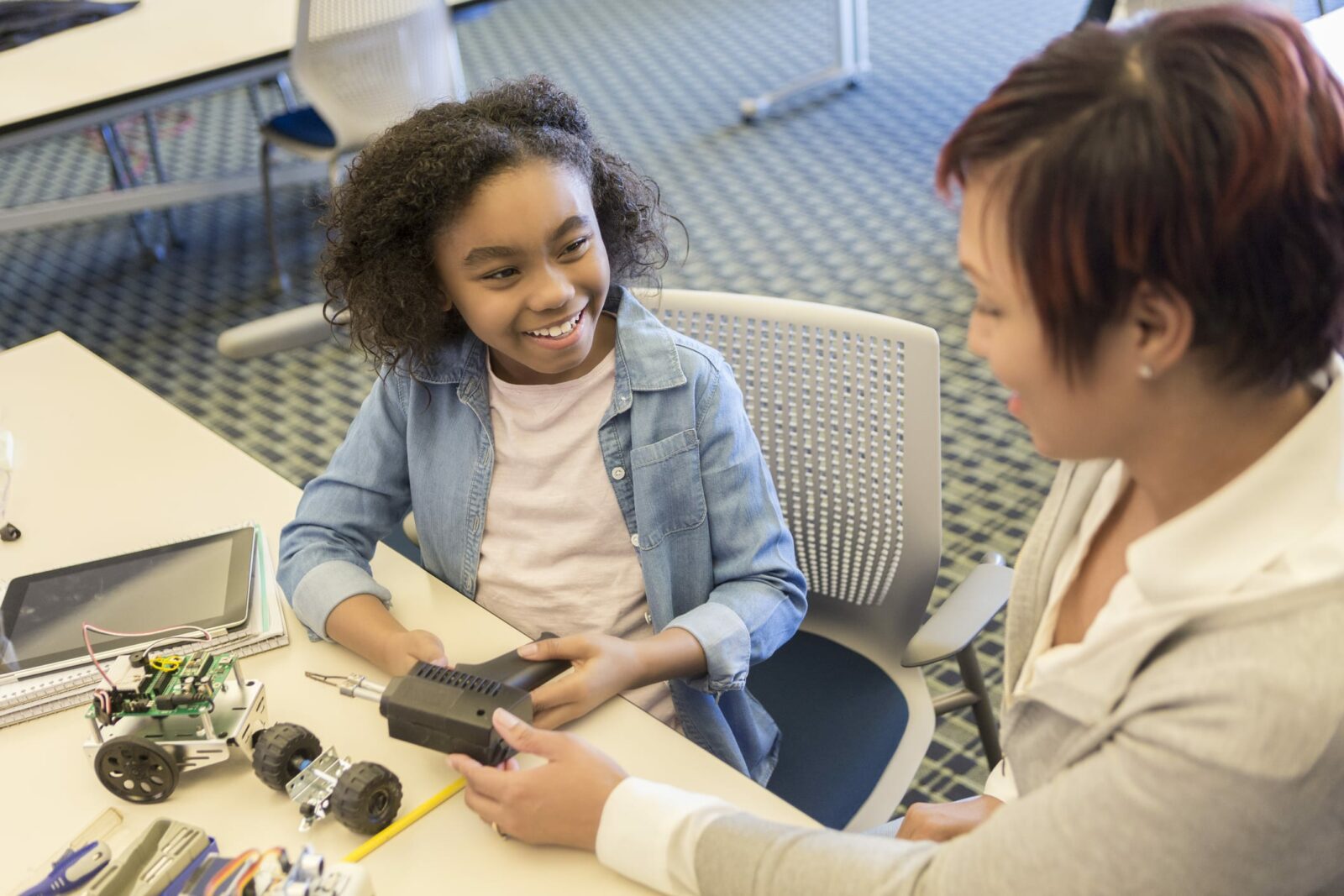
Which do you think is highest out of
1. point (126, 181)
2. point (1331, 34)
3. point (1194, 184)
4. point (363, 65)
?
point (1194, 184)

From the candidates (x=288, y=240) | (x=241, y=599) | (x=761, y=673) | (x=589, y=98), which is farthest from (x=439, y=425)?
(x=589, y=98)

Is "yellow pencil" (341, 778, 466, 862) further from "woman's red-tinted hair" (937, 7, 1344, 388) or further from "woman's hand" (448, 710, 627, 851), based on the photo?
"woman's red-tinted hair" (937, 7, 1344, 388)

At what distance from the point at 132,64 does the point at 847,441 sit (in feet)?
7.45

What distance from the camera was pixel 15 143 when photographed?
2.81 metres

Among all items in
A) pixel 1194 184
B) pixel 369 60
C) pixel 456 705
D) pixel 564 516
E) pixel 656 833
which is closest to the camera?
pixel 1194 184

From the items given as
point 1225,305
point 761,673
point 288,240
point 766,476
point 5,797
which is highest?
point 1225,305

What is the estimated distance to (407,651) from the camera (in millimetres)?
1157

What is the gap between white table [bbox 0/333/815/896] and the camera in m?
0.99

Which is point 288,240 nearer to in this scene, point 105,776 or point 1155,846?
point 105,776

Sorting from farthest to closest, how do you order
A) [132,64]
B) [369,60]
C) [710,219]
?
1. [710,219]
2. [369,60]
3. [132,64]

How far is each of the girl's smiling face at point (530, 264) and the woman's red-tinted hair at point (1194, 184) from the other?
2.13 feet

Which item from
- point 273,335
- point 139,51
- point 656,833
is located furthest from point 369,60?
point 656,833

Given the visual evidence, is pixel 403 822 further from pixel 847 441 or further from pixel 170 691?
pixel 847 441

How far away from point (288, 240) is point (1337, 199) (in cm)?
367
